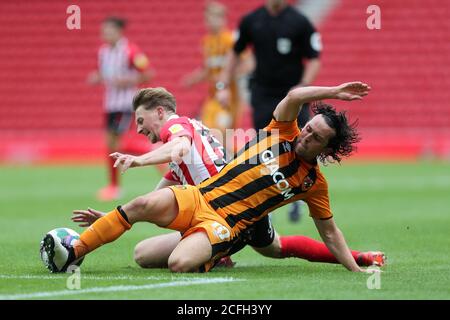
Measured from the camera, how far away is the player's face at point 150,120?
6.79 meters

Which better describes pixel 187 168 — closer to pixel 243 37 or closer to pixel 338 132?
pixel 338 132

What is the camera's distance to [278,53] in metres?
10.6

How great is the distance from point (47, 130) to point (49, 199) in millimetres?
9899

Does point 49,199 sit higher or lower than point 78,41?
lower

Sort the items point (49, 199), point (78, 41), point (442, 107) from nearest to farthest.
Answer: point (49, 199) → point (442, 107) → point (78, 41)

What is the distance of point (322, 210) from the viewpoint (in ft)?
21.7

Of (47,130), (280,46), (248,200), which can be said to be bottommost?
(47,130)

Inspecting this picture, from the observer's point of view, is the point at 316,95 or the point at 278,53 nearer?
the point at 316,95

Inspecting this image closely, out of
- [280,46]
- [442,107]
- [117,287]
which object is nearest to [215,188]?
[117,287]

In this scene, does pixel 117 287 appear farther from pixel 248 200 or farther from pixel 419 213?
pixel 419 213

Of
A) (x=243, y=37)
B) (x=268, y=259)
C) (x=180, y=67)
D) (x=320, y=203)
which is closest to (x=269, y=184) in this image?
(x=320, y=203)

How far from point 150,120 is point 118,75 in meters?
7.48

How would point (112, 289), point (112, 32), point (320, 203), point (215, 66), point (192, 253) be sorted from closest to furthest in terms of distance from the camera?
point (112, 289) < point (192, 253) < point (320, 203) < point (112, 32) < point (215, 66)
